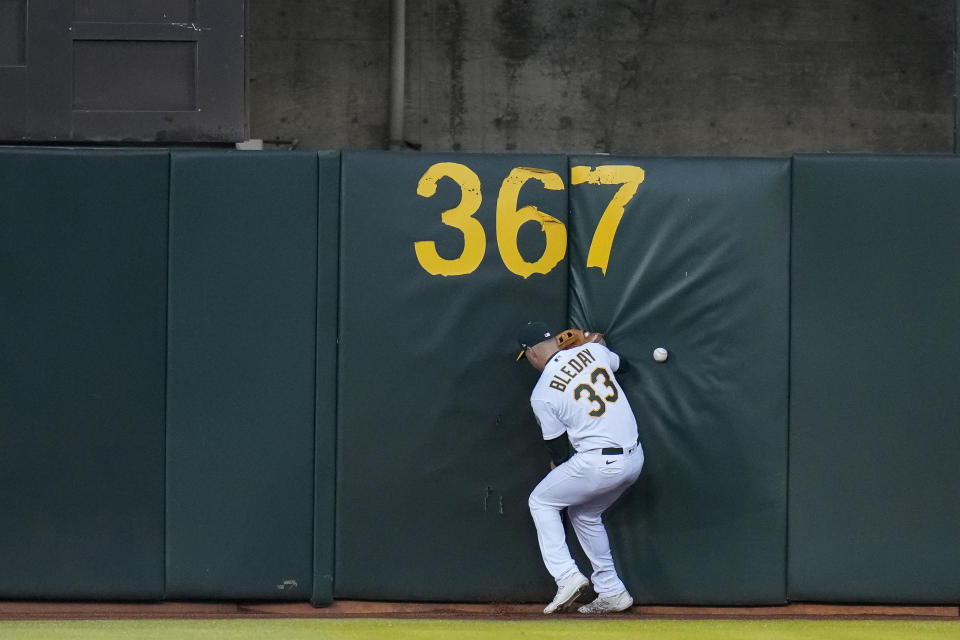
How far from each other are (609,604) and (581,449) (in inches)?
34.5

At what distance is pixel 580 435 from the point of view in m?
5.52

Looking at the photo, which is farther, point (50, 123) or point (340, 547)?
point (50, 123)

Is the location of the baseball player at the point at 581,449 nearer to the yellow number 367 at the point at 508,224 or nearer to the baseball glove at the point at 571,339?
the baseball glove at the point at 571,339

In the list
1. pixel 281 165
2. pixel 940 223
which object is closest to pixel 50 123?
pixel 281 165

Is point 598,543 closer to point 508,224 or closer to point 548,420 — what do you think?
point 548,420

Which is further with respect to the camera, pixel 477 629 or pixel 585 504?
pixel 585 504

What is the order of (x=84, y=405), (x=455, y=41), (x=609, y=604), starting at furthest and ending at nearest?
1. (x=455, y=41)
2. (x=84, y=405)
3. (x=609, y=604)

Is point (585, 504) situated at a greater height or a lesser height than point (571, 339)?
lesser

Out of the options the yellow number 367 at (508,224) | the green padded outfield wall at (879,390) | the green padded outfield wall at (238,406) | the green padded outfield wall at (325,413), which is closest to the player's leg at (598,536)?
the green padded outfield wall at (879,390)

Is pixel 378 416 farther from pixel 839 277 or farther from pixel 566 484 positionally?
pixel 839 277

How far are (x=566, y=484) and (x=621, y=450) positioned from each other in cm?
33

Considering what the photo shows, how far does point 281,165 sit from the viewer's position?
19.2ft

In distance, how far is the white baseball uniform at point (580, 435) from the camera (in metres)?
5.47

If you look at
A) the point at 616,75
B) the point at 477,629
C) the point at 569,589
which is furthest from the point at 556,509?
the point at 616,75
